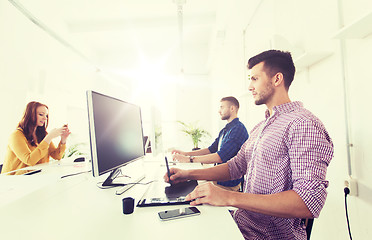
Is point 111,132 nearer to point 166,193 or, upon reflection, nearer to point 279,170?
point 166,193

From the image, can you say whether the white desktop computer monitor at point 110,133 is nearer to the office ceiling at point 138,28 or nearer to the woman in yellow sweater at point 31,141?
the woman in yellow sweater at point 31,141

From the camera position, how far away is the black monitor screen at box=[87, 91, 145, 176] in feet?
3.05

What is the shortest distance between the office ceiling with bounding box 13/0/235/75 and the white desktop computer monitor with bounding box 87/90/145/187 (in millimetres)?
2231

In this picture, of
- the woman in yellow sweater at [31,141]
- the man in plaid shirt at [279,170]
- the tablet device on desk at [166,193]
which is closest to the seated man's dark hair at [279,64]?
the man in plaid shirt at [279,170]

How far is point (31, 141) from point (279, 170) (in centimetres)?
250

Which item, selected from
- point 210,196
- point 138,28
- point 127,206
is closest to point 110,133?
point 127,206

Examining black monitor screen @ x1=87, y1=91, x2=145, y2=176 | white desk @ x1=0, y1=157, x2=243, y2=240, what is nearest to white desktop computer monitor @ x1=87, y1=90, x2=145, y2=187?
black monitor screen @ x1=87, y1=91, x2=145, y2=176

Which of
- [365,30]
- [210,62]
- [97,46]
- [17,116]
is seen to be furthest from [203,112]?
[365,30]

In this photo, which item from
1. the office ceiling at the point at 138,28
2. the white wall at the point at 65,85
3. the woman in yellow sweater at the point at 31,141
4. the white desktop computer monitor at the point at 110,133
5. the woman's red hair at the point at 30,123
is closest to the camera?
the white desktop computer monitor at the point at 110,133

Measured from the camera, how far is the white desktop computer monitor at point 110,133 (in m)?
0.93

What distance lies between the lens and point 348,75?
1.02 m

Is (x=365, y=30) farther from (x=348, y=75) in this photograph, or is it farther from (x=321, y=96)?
(x=321, y=96)

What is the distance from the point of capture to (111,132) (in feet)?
3.59

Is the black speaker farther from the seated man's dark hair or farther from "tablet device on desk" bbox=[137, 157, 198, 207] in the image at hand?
the seated man's dark hair
